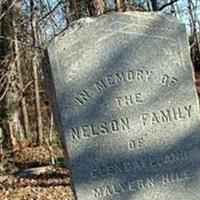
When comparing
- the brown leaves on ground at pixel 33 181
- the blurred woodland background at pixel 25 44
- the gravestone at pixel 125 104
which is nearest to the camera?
the gravestone at pixel 125 104

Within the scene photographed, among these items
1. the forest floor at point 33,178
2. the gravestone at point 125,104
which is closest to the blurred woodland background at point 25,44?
the forest floor at point 33,178

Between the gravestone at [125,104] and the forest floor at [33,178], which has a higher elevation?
the gravestone at [125,104]

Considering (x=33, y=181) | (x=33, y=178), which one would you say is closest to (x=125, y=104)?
(x=33, y=181)

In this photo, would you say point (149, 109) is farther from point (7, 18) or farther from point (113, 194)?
point (7, 18)

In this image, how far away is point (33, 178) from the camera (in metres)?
12.9

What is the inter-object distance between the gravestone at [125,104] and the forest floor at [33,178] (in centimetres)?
480

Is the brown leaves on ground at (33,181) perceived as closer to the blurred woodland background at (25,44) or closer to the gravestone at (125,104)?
the blurred woodland background at (25,44)

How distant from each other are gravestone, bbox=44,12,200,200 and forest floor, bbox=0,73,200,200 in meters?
4.80

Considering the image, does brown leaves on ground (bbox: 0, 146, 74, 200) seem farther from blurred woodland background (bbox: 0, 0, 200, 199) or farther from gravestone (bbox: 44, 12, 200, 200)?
gravestone (bbox: 44, 12, 200, 200)

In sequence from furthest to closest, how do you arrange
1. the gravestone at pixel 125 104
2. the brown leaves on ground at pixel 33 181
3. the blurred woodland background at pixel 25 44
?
1. the blurred woodland background at pixel 25 44
2. the brown leaves on ground at pixel 33 181
3. the gravestone at pixel 125 104

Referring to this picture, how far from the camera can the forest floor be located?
35.3ft

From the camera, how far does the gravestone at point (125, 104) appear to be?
189 inches

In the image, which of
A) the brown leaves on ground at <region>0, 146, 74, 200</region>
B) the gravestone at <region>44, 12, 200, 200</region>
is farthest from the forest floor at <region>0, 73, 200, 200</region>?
the gravestone at <region>44, 12, 200, 200</region>

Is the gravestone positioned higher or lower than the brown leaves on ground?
higher
